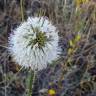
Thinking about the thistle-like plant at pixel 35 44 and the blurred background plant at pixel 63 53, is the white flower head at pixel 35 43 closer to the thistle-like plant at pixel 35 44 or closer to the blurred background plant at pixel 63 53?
the thistle-like plant at pixel 35 44

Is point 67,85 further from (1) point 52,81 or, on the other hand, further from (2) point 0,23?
(2) point 0,23

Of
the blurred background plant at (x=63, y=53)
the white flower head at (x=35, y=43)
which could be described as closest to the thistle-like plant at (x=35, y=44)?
the white flower head at (x=35, y=43)

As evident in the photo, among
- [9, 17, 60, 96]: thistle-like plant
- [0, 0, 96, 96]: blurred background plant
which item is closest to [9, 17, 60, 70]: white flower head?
[9, 17, 60, 96]: thistle-like plant

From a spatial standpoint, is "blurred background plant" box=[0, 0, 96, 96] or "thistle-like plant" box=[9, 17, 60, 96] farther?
"blurred background plant" box=[0, 0, 96, 96]

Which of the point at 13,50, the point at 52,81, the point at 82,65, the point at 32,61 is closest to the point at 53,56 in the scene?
the point at 32,61

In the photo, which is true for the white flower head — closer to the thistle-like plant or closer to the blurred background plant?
the thistle-like plant
